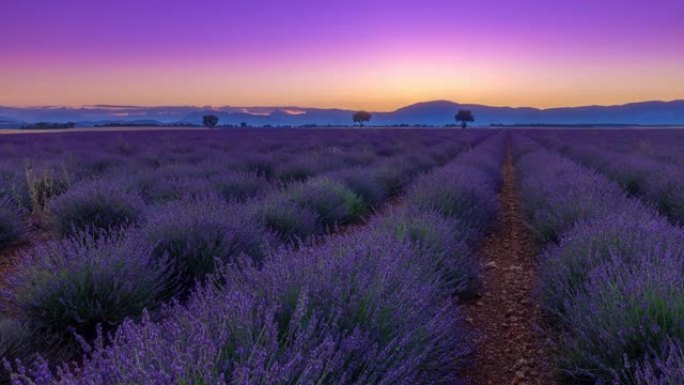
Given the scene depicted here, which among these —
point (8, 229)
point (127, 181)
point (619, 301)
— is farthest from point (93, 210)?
point (619, 301)

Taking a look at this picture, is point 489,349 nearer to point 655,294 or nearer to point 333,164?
point 655,294

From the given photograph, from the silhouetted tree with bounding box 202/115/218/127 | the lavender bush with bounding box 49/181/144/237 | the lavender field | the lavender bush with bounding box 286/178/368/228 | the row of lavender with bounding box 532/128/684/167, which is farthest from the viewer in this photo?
→ the silhouetted tree with bounding box 202/115/218/127

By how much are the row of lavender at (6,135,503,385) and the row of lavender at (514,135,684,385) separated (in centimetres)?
75

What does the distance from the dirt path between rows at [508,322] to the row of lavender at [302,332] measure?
305 millimetres

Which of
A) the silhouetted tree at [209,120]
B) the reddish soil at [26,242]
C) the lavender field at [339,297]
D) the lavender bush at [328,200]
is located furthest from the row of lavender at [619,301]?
the silhouetted tree at [209,120]

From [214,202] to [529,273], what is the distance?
365 cm

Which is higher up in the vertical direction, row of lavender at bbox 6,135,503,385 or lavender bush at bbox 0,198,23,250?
row of lavender at bbox 6,135,503,385

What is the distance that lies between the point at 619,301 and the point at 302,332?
1870 mm

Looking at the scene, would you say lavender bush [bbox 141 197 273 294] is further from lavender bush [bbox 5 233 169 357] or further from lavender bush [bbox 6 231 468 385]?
lavender bush [bbox 6 231 468 385]

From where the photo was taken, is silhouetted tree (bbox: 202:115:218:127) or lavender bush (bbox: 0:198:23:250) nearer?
lavender bush (bbox: 0:198:23:250)

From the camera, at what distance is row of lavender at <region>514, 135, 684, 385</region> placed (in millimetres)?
2482

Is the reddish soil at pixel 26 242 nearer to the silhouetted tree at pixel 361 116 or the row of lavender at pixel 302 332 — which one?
the row of lavender at pixel 302 332

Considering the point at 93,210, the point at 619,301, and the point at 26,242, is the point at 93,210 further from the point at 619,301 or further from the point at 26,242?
the point at 619,301

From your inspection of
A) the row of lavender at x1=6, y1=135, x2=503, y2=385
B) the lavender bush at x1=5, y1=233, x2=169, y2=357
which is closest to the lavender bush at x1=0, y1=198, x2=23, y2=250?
the lavender bush at x1=5, y1=233, x2=169, y2=357
